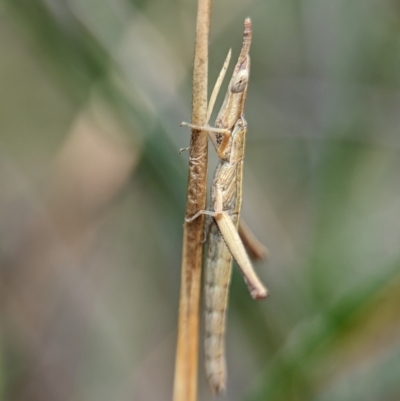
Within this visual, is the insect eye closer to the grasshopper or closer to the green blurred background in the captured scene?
the grasshopper

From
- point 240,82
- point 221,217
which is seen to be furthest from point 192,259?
point 240,82

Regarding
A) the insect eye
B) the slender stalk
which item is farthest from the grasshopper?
the slender stalk

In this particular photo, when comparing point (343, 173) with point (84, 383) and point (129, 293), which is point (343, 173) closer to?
point (129, 293)

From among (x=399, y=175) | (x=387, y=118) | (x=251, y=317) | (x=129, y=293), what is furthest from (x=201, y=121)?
(x=399, y=175)

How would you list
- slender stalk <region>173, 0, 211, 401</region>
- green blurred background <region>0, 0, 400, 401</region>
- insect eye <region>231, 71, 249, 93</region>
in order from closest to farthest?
slender stalk <region>173, 0, 211, 401</region> → insect eye <region>231, 71, 249, 93</region> → green blurred background <region>0, 0, 400, 401</region>

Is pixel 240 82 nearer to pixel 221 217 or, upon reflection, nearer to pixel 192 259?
pixel 221 217

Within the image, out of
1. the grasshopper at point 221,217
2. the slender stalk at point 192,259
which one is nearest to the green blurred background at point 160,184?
the grasshopper at point 221,217
